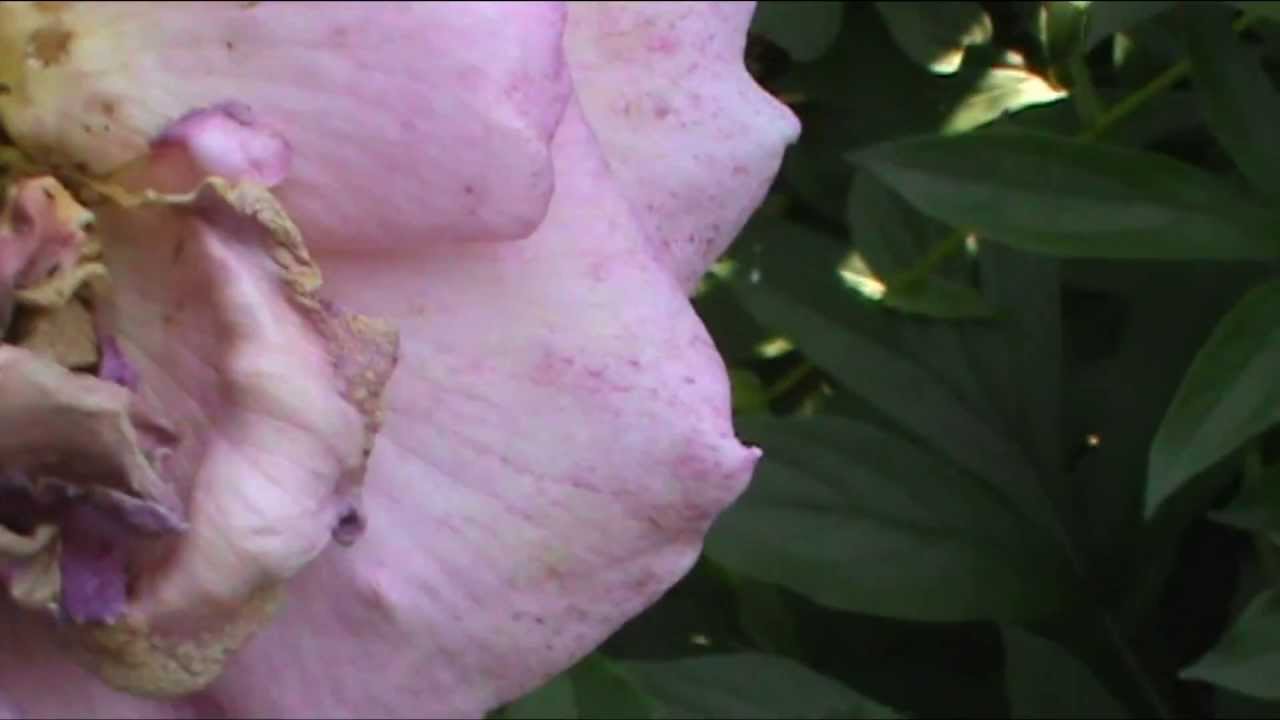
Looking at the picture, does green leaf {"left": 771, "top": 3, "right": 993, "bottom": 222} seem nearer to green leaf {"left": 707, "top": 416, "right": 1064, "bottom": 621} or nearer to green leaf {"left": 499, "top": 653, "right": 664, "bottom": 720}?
green leaf {"left": 707, "top": 416, "right": 1064, "bottom": 621}

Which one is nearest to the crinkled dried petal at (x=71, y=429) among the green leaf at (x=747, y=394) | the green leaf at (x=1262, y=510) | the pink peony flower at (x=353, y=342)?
the pink peony flower at (x=353, y=342)

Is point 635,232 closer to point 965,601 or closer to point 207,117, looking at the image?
point 207,117

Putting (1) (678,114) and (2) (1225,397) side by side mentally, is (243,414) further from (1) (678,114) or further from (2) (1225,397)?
(2) (1225,397)

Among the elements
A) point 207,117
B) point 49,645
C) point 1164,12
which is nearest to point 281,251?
point 207,117

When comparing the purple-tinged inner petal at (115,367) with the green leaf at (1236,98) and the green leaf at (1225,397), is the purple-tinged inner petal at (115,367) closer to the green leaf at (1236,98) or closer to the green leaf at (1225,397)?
the green leaf at (1225,397)

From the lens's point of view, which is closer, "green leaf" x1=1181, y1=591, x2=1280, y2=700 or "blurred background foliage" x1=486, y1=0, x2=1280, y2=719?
"green leaf" x1=1181, y1=591, x2=1280, y2=700

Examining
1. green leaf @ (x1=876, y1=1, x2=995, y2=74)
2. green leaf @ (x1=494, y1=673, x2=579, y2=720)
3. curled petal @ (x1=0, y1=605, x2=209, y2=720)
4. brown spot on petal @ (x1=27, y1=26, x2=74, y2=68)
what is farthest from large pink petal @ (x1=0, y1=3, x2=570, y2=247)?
green leaf @ (x1=876, y1=1, x2=995, y2=74)

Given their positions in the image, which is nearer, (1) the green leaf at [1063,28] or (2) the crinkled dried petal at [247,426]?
(2) the crinkled dried petal at [247,426]
